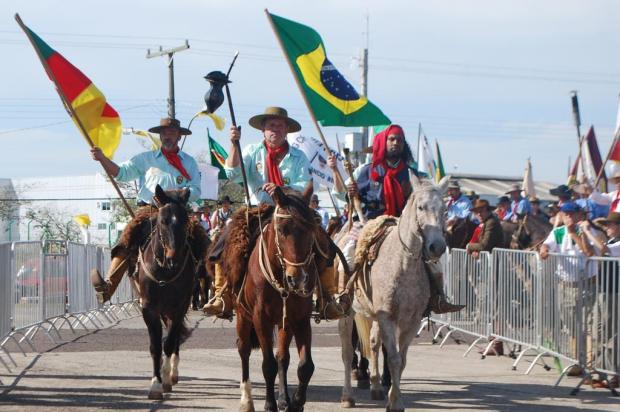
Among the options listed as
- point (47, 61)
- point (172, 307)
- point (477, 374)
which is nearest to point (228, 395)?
point (172, 307)

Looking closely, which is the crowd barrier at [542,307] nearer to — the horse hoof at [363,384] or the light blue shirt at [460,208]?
the horse hoof at [363,384]

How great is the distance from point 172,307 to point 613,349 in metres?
4.56

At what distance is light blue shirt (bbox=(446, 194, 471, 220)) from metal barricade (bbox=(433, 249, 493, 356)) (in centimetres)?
252

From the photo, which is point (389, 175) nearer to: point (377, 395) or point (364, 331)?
point (364, 331)

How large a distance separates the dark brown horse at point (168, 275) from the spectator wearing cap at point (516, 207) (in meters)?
9.34

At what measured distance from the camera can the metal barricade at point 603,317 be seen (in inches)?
455

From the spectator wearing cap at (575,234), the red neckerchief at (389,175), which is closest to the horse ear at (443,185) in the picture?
the red neckerchief at (389,175)

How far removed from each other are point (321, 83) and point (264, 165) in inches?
89.5

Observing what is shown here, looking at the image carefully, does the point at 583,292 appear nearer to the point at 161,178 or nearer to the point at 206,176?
the point at 161,178

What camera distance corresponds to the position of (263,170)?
452 inches

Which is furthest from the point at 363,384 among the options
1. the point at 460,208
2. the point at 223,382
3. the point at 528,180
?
the point at 528,180

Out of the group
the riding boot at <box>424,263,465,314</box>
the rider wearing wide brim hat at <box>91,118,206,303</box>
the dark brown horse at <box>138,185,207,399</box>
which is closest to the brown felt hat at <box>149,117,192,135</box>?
the rider wearing wide brim hat at <box>91,118,206,303</box>

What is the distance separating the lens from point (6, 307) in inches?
551

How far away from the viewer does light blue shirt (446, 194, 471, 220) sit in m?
20.3
